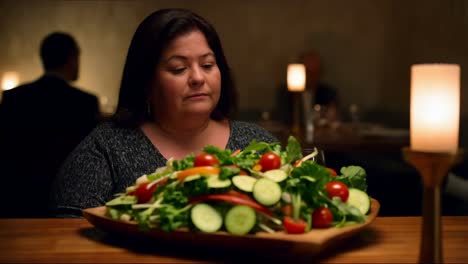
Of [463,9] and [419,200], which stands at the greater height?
[463,9]

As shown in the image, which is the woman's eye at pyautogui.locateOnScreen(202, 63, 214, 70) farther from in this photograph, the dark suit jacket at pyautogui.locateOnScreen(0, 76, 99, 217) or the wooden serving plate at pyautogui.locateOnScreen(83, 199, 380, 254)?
the dark suit jacket at pyautogui.locateOnScreen(0, 76, 99, 217)

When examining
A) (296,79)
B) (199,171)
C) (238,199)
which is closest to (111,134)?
(199,171)

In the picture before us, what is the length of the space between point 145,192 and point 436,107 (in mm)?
665

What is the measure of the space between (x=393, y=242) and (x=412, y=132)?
1.27 ft

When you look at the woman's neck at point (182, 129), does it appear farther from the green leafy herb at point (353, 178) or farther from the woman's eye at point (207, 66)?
the green leafy herb at point (353, 178)

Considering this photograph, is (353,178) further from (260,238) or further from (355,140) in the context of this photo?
(355,140)

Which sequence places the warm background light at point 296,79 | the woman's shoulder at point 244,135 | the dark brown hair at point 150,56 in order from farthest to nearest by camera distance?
the warm background light at point 296,79 → the woman's shoulder at point 244,135 → the dark brown hair at point 150,56

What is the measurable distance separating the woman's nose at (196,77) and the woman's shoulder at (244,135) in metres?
0.36

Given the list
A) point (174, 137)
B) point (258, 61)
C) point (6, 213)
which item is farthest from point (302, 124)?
point (258, 61)

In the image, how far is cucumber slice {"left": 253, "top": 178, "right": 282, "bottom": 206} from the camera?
4.32ft

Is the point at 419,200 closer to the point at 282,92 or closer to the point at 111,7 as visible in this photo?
the point at 282,92

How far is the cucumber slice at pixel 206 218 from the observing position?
1.31m

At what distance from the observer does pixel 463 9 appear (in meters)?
6.57

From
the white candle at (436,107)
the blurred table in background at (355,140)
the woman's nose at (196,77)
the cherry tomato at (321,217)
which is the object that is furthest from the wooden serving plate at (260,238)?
the blurred table in background at (355,140)
